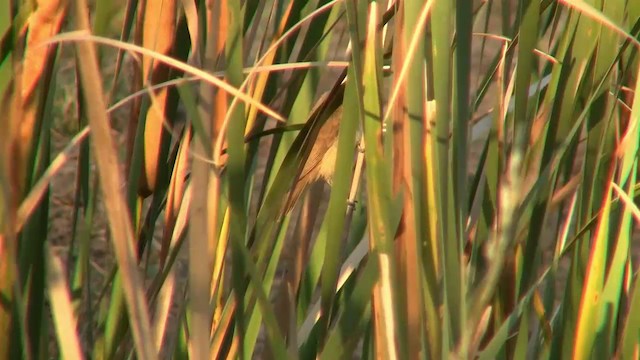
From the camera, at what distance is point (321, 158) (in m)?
0.44

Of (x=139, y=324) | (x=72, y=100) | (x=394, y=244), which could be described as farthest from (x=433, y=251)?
(x=72, y=100)

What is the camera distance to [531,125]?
45cm

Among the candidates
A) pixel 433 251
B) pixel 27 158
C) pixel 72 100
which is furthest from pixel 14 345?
pixel 72 100

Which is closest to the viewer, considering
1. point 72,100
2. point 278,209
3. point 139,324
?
point 139,324

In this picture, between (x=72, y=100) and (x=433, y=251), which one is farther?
(x=72, y=100)

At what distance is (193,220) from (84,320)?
38 cm

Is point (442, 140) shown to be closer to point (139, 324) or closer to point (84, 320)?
point (139, 324)

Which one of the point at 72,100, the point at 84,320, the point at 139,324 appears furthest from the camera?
the point at 72,100

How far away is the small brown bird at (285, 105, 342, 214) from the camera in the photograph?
43 cm

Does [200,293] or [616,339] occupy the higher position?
[200,293]

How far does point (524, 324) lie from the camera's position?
1.32 ft

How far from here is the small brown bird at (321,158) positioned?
433 millimetres

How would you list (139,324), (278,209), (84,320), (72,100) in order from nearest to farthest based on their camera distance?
(139,324) → (278,209) → (84,320) → (72,100)

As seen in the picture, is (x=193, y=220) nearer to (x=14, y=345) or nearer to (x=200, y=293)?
(x=200, y=293)
